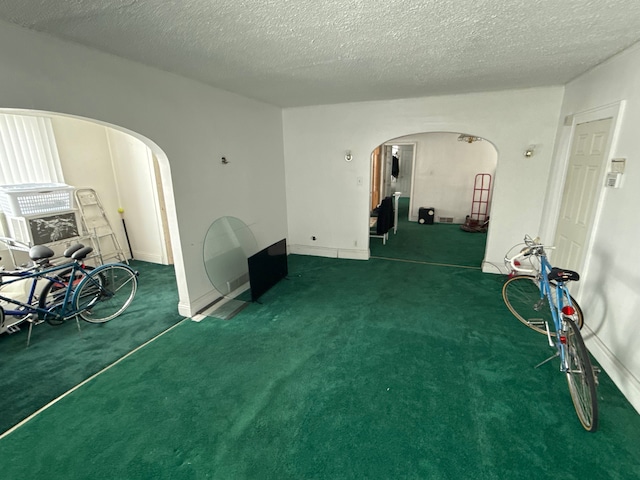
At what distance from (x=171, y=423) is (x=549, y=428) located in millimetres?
2533

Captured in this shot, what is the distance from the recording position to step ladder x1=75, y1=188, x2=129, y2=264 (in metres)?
4.55

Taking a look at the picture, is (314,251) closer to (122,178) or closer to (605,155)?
(122,178)

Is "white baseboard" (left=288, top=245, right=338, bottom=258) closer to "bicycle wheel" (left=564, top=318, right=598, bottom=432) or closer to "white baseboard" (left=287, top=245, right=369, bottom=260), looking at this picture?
"white baseboard" (left=287, top=245, right=369, bottom=260)

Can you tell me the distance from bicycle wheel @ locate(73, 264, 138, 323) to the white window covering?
5.71 feet

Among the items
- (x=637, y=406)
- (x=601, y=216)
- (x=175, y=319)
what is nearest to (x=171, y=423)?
(x=175, y=319)

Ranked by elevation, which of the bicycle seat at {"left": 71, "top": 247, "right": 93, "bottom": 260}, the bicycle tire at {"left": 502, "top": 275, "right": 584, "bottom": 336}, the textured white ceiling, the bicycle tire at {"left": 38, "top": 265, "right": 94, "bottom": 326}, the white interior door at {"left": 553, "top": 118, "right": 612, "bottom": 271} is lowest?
the bicycle tire at {"left": 502, "top": 275, "right": 584, "bottom": 336}

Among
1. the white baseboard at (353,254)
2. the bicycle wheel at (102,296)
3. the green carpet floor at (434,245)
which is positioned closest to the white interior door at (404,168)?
the green carpet floor at (434,245)

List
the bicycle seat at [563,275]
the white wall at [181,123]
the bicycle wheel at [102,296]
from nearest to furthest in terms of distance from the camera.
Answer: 1. the white wall at [181,123]
2. the bicycle seat at [563,275]
3. the bicycle wheel at [102,296]

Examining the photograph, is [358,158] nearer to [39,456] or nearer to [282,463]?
[282,463]

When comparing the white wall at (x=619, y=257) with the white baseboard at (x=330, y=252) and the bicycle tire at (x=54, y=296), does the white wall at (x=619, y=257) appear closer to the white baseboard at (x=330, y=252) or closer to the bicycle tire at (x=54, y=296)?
the white baseboard at (x=330, y=252)

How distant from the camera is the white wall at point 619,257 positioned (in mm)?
2234

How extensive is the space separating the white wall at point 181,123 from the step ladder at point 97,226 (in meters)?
2.24

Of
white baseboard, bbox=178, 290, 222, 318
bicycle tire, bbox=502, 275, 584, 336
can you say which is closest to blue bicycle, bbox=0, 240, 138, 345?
white baseboard, bbox=178, 290, 222, 318

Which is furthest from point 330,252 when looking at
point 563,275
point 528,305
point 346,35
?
point 346,35
